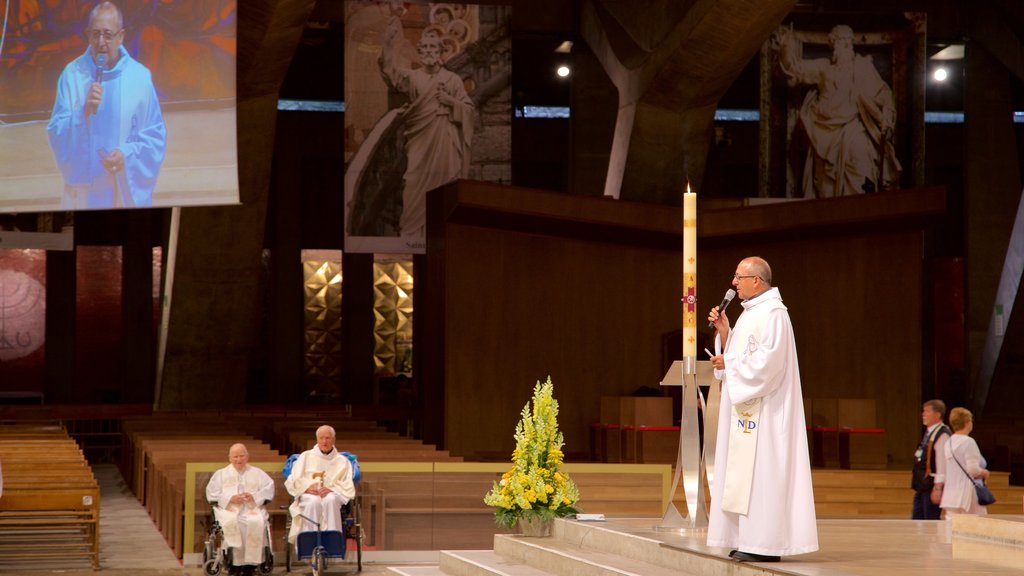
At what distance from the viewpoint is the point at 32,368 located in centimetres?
2378

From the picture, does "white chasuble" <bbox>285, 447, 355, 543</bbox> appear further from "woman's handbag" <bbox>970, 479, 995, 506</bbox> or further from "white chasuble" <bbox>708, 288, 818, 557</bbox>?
"white chasuble" <bbox>708, 288, 818, 557</bbox>

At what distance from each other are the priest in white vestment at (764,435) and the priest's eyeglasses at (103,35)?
8.63m

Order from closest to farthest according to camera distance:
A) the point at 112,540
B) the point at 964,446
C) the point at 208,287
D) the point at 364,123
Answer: the point at 964,446
the point at 112,540
the point at 364,123
the point at 208,287

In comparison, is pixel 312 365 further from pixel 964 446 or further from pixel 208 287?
pixel 964 446

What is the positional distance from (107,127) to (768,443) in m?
8.37

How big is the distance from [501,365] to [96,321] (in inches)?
498

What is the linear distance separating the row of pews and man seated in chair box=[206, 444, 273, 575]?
41.9 inches

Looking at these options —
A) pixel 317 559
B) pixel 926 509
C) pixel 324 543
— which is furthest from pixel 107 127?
pixel 926 509

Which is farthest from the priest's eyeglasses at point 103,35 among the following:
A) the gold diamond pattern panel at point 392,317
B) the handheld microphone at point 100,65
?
the gold diamond pattern panel at point 392,317

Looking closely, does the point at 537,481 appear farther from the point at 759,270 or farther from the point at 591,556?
the point at 759,270

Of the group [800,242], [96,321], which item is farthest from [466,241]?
[96,321]

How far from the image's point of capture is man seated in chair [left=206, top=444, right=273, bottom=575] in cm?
854

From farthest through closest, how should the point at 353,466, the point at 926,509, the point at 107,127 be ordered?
1. the point at 107,127
2. the point at 353,466
3. the point at 926,509

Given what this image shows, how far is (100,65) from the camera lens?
1200cm
